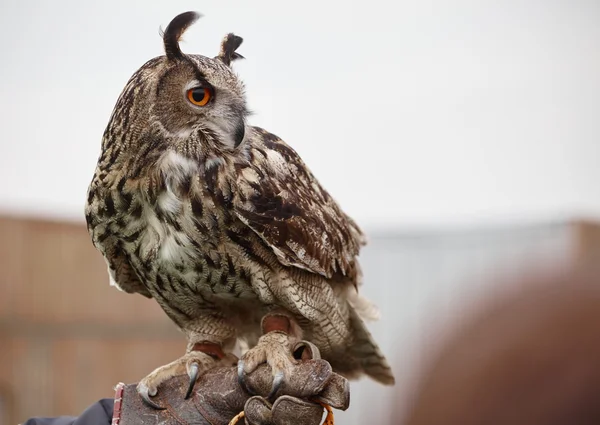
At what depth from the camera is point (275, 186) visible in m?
2.30

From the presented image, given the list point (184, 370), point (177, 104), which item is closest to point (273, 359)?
point (184, 370)

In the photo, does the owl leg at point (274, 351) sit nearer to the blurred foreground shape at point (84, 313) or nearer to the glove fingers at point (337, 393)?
the glove fingers at point (337, 393)

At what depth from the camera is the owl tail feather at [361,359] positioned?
2.76 metres

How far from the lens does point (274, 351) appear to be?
2.29m

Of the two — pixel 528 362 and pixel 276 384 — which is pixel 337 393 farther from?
pixel 528 362

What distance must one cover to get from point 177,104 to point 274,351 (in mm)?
→ 798

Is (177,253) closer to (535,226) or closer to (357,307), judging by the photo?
(357,307)

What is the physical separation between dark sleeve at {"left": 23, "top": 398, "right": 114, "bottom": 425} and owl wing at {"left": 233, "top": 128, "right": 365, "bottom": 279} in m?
0.73

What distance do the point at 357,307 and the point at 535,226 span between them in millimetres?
3857

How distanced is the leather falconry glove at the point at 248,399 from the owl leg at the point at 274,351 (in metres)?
0.02

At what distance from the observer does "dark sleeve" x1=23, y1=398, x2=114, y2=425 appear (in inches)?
87.1

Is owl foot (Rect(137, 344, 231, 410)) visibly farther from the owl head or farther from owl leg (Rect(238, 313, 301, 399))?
the owl head

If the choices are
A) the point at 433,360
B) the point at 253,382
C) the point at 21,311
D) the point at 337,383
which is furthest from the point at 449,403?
the point at 21,311

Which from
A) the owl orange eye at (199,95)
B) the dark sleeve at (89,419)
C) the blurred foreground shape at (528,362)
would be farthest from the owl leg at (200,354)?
the blurred foreground shape at (528,362)
